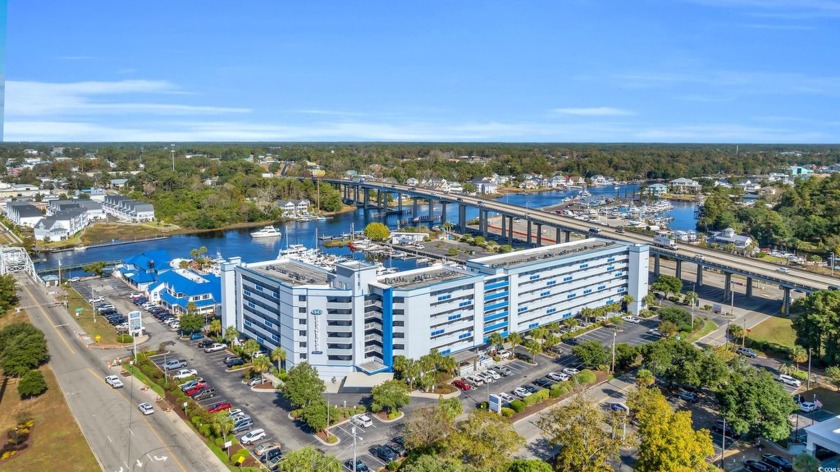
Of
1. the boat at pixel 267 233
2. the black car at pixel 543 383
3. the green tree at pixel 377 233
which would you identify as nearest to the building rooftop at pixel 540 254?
the black car at pixel 543 383

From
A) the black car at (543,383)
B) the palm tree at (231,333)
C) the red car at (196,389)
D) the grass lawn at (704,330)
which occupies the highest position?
the palm tree at (231,333)

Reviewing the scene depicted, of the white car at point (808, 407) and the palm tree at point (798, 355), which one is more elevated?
the palm tree at point (798, 355)

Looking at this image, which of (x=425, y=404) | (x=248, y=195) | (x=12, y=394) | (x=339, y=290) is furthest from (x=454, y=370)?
(x=248, y=195)

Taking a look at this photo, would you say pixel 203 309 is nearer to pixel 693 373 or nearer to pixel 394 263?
pixel 394 263

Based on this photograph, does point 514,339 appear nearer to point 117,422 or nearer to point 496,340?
point 496,340

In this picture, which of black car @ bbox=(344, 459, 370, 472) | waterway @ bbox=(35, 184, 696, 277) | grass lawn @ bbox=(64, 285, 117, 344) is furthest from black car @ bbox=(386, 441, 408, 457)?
waterway @ bbox=(35, 184, 696, 277)

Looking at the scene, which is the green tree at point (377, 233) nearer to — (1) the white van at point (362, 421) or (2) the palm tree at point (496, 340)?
(2) the palm tree at point (496, 340)

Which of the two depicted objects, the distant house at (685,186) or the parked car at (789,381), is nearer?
the parked car at (789,381)
